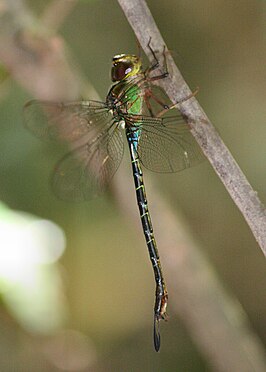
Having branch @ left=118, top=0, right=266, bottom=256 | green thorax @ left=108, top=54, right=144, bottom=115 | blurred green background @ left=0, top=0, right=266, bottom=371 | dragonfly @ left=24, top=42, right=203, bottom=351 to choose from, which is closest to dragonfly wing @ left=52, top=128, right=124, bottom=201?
dragonfly @ left=24, top=42, right=203, bottom=351

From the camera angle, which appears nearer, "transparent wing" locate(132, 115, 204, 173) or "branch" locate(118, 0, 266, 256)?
"branch" locate(118, 0, 266, 256)

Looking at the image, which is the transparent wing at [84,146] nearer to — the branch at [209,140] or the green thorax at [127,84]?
the green thorax at [127,84]

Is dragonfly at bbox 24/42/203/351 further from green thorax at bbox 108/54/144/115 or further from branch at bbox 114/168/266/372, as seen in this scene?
branch at bbox 114/168/266/372

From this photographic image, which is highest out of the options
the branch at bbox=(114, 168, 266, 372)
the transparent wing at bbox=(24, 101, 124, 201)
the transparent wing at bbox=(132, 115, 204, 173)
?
the transparent wing at bbox=(24, 101, 124, 201)

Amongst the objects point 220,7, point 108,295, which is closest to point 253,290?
point 108,295

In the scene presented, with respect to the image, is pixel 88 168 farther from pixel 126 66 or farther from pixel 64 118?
pixel 126 66

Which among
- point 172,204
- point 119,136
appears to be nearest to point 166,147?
point 119,136

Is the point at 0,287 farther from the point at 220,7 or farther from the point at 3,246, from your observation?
the point at 220,7

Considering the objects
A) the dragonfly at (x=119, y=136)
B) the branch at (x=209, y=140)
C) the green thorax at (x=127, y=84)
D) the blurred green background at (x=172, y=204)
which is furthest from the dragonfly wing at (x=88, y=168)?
the blurred green background at (x=172, y=204)
